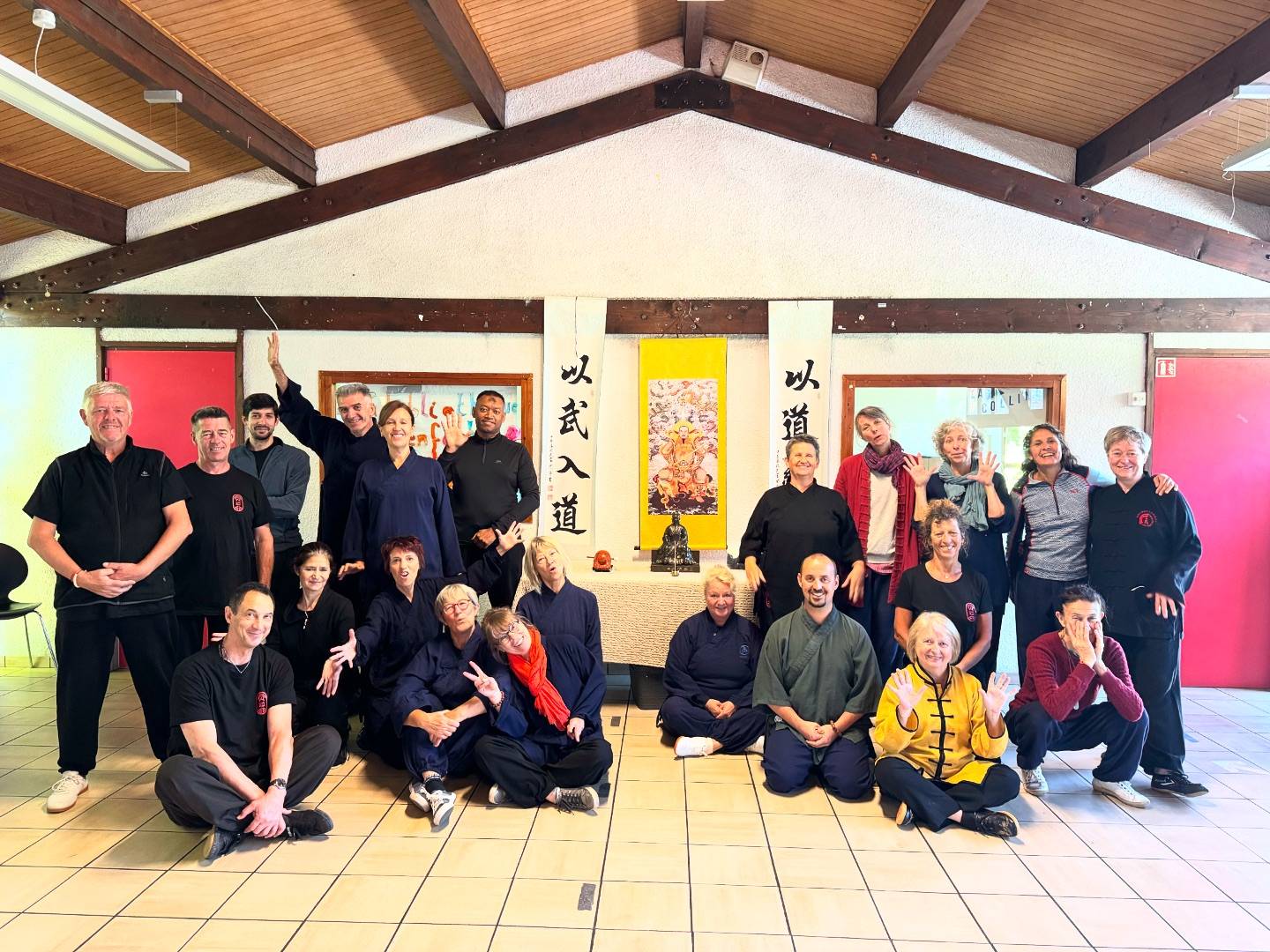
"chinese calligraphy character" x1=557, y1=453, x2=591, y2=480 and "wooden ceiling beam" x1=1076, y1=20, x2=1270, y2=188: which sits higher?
"wooden ceiling beam" x1=1076, y1=20, x2=1270, y2=188

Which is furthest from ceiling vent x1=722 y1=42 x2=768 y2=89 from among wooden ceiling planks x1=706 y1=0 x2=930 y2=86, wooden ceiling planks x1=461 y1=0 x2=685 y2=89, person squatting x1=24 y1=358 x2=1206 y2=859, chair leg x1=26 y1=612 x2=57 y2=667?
chair leg x1=26 y1=612 x2=57 y2=667

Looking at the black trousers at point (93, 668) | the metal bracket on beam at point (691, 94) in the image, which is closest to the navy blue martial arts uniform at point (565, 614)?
the black trousers at point (93, 668)

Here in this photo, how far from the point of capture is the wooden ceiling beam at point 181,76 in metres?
3.51

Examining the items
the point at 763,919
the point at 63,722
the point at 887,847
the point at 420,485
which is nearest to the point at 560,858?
the point at 763,919

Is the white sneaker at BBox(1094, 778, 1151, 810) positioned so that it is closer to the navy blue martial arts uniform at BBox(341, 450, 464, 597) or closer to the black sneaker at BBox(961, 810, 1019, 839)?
the black sneaker at BBox(961, 810, 1019, 839)

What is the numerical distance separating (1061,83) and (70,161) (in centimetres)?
547

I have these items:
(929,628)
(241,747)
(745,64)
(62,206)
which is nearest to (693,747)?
(929,628)

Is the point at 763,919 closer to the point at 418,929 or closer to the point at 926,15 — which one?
the point at 418,929

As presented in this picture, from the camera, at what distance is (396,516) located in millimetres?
4109

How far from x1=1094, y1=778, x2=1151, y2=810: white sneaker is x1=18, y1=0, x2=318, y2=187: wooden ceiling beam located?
513 centimetres

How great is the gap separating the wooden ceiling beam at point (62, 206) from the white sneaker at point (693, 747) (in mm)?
4622

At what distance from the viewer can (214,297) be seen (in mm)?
5711

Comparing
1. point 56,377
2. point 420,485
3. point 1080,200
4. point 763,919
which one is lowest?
point 763,919

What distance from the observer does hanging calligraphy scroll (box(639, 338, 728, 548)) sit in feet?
18.6
